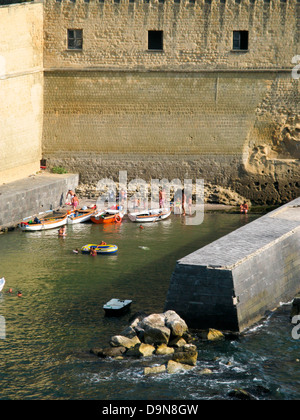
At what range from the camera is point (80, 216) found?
39500 millimetres

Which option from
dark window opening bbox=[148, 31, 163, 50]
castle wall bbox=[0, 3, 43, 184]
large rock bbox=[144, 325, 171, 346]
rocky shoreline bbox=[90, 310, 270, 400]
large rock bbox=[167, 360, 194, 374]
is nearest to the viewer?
large rock bbox=[167, 360, 194, 374]

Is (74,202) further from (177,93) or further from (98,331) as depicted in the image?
(98,331)

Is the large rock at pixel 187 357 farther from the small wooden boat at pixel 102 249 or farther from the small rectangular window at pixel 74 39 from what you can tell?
the small rectangular window at pixel 74 39

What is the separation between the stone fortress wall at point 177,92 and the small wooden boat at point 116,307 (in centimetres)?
1669

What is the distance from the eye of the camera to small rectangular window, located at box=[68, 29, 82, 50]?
42.8 metres

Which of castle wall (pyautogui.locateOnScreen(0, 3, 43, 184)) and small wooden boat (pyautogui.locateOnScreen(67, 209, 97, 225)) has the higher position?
castle wall (pyautogui.locateOnScreen(0, 3, 43, 184))

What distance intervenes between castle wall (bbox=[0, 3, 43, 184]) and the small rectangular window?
1.53m

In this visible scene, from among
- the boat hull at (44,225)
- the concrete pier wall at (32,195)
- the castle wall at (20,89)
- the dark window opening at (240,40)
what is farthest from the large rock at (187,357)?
the dark window opening at (240,40)

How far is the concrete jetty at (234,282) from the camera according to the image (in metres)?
25.9

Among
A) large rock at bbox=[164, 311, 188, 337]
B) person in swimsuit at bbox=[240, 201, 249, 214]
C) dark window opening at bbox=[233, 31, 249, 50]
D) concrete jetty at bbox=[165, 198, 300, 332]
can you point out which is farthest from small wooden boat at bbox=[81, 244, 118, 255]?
dark window opening at bbox=[233, 31, 249, 50]

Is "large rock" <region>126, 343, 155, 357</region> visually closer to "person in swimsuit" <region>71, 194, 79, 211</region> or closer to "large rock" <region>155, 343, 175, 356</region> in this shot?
"large rock" <region>155, 343, 175, 356</region>

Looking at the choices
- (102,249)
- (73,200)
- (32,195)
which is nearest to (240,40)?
(73,200)

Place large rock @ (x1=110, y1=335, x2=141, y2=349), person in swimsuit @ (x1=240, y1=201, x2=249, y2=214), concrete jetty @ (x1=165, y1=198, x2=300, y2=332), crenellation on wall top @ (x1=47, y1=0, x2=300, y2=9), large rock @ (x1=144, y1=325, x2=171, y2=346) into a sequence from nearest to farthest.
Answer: large rock @ (x1=110, y1=335, x2=141, y2=349) < large rock @ (x1=144, y1=325, x2=171, y2=346) < concrete jetty @ (x1=165, y1=198, x2=300, y2=332) < crenellation on wall top @ (x1=47, y1=0, x2=300, y2=9) < person in swimsuit @ (x1=240, y1=201, x2=249, y2=214)

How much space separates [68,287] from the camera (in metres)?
30.3
